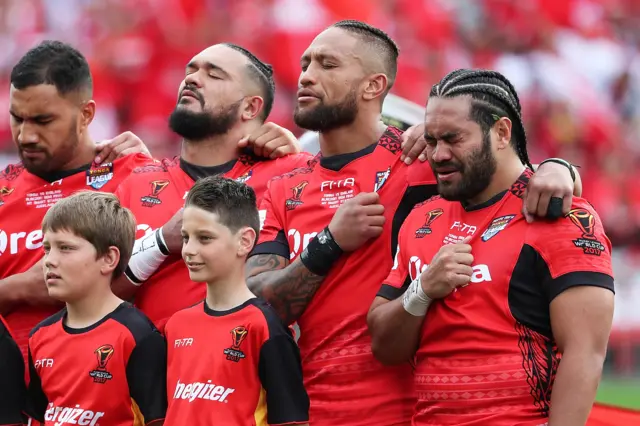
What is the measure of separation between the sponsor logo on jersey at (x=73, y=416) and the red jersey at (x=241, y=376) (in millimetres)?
294

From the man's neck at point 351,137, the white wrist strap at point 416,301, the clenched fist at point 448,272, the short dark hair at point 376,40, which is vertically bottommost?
the white wrist strap at point 416,301

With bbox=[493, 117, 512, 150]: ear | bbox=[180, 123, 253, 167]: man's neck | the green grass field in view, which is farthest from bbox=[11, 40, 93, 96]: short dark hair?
the green grass field

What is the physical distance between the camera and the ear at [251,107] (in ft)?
16.4

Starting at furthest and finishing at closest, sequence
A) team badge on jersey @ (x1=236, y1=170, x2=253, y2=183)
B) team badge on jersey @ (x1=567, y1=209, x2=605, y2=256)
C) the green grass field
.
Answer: the green grass field, team badge on jersey @ (x1=236, y1=170, x2=253, y2=183), team badge on jersey @ (x1=567, y1=209, x2=605, y2=256)

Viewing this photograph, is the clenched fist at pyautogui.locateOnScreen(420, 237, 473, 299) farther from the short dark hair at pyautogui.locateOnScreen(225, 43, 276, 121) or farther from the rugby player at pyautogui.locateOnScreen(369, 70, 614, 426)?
the short dark hair at pyautogui.locateOnScreen(225, 43, 276, 121)

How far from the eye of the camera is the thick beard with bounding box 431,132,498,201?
380cm

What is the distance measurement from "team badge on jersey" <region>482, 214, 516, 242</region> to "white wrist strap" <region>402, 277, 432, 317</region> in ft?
0.91

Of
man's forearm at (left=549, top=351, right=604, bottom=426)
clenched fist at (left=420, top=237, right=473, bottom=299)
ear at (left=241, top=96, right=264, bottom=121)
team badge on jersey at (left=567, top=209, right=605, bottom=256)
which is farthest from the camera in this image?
ear at (left=241, top=96, right=264, bottom=121)

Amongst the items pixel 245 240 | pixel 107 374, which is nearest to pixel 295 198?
pixel 245 240

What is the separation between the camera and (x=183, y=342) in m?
3.95

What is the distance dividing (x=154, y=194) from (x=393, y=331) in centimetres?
144

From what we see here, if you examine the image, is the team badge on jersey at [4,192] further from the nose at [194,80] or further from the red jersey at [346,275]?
the red jersey at [346,275]

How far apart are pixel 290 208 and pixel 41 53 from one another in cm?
146

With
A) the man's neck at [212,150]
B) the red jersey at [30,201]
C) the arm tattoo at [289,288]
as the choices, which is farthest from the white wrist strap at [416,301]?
the red jersey at [30,201]
